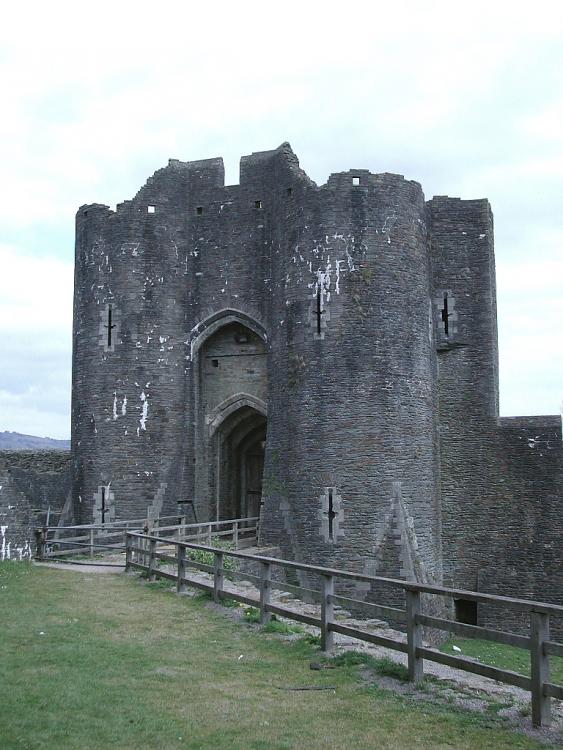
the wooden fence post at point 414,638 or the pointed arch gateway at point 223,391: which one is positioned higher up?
the pointed arch gateway at point 223,391

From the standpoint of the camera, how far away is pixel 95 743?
6.27 metres

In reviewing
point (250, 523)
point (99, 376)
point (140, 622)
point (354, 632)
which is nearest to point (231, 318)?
point (99, 376)

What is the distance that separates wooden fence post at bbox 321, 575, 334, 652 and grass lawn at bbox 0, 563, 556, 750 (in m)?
0.17

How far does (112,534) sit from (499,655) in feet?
29.1

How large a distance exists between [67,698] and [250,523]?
18261 mm

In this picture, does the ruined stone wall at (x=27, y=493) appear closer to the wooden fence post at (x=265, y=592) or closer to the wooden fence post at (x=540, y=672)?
the wooden fence post at (x=265, y=592)

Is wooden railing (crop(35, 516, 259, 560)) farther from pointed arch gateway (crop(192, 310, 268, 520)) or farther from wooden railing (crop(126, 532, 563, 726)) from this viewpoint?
wooden railing (crop(126, 532, 563, 726))

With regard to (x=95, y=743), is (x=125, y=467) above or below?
above

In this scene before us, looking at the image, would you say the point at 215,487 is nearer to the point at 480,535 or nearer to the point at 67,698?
the point at 480,535

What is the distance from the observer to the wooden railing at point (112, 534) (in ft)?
60.3

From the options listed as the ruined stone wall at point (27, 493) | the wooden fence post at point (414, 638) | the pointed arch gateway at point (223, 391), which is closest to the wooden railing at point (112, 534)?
the ruined stone wall at point (27, 493)

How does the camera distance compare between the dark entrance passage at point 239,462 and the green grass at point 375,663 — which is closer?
the green grass at point 375,663

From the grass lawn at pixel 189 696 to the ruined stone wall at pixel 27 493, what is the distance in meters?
7.26

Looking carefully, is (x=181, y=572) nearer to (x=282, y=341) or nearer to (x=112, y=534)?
(x=112, y=534)
